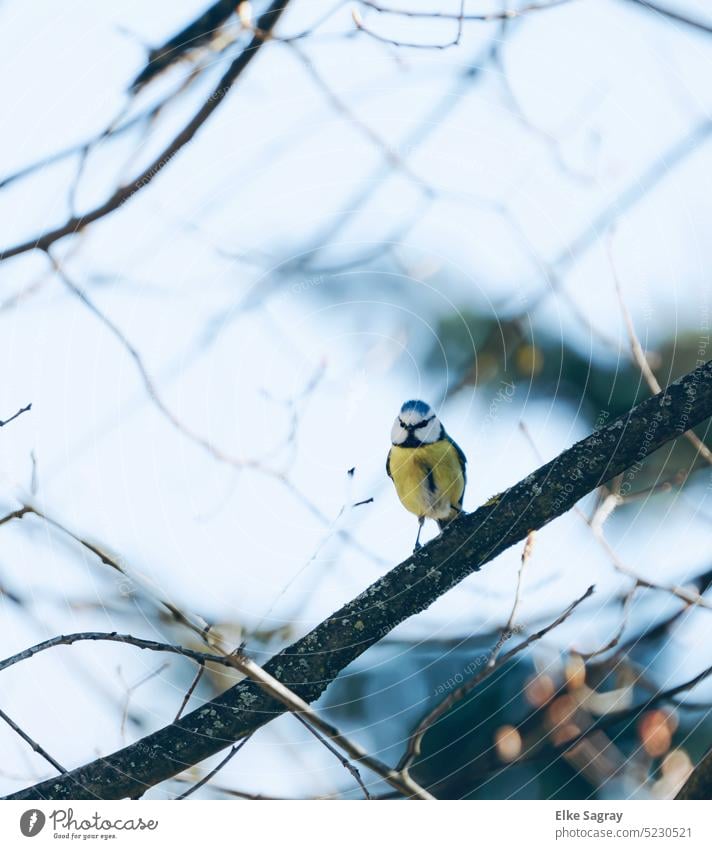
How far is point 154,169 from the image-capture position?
1145 millimetres

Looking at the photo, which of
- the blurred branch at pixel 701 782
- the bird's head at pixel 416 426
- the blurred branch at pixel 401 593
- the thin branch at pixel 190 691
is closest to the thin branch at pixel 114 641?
the thin branch at pixel 190 691

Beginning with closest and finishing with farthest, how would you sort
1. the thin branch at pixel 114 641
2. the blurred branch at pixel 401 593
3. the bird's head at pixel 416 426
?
the thin branch at pixel 114 641 → the blurred branch at pixel 401 593 → the bird's head at pixel 416 426

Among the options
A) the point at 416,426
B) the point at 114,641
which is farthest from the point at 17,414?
the point at 416,426

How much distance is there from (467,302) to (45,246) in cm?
72

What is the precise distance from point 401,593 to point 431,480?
59cm

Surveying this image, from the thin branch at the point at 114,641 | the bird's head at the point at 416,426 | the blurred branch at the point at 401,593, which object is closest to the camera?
the thin branch at the point at 114,641

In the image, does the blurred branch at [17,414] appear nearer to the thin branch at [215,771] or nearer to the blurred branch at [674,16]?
the thin branch at [215,771]

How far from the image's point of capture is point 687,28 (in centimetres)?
121

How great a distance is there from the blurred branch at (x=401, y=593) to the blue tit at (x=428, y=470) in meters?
0.55

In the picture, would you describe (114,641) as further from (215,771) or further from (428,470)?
(428,470)

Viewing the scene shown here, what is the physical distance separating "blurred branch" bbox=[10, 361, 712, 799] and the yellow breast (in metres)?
0.55

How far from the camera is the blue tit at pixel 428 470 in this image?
5.13 ft

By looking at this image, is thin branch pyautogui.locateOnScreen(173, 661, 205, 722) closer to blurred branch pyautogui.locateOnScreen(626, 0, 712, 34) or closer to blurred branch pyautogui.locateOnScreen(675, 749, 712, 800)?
blurred branch pyautogui.locateOnScreen(675, 749, 712, 800)
